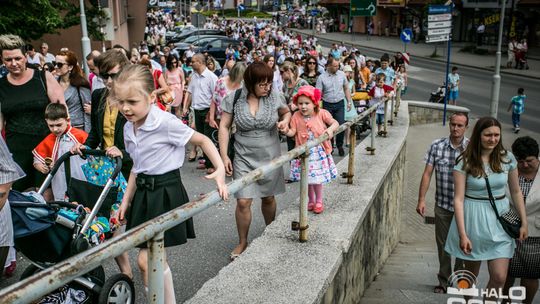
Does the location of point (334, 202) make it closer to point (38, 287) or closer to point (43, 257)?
point (43, 257)

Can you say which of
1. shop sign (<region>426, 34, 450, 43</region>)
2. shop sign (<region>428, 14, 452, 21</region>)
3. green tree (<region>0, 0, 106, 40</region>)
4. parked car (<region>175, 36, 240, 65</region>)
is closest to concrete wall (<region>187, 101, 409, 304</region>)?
shop sign (<region>426, 34, 450, 43</region>)

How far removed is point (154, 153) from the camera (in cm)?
298

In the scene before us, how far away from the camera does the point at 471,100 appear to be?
2245cm

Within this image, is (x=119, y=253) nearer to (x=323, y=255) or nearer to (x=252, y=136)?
(x=323, y=255)

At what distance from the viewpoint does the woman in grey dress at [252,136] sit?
438cm

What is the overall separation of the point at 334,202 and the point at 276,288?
172 cm

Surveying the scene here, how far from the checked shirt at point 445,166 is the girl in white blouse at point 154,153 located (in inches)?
115

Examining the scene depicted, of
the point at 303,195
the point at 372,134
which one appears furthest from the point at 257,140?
the point at 372,134

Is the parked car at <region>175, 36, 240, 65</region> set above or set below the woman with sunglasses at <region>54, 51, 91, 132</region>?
below

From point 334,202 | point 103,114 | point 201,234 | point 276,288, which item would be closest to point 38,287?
point 276,288

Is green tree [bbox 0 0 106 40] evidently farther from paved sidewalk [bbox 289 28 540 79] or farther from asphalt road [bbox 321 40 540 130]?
paved sidewalk [bbox 289 28 540 79]

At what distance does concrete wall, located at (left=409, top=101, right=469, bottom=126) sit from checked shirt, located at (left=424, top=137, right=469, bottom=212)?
1279 centimetres

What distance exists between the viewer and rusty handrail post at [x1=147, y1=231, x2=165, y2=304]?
201 centimetres

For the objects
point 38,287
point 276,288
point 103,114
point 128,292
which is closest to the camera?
point 38,287
